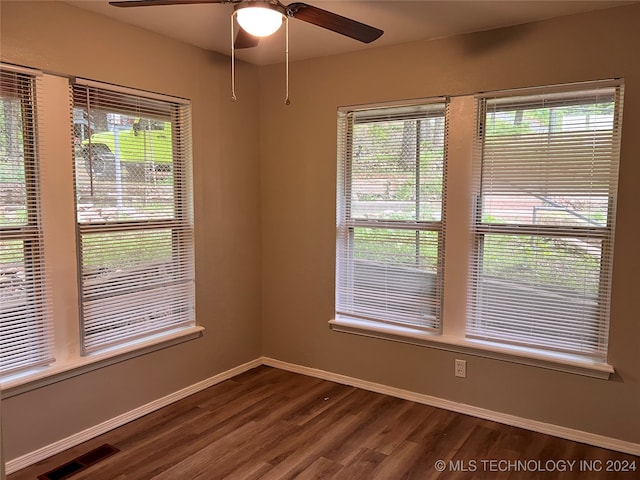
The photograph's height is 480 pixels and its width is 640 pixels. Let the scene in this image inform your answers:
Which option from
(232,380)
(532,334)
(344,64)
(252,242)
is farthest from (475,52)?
(232,380)

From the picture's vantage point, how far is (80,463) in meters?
2.59

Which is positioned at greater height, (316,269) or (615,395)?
(316,269)

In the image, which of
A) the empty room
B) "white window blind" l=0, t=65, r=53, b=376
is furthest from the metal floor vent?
"white window blind" l=0, t=65, r=53, b=376

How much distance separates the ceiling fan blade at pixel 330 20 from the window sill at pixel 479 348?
6.53 ft

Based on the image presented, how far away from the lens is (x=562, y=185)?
9.40ft

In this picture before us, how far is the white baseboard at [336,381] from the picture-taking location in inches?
106

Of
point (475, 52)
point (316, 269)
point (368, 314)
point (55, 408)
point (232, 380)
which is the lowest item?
point (232, 380)

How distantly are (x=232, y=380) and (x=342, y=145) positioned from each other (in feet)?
6.49

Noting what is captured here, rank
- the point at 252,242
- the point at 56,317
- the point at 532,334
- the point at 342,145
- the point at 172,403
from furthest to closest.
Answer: the point at 252,242, the point at 342,145, the point at 172,403, the point at 532,334, the point at 56,317

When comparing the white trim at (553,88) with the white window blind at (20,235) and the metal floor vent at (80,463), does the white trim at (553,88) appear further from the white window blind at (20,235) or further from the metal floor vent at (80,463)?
the metal floor vent at (80,463)

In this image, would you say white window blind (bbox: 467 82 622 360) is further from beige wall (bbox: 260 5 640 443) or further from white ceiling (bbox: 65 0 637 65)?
white ceiling (bbox: 65 0 637 65)

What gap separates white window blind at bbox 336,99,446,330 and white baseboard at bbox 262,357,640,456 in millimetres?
495

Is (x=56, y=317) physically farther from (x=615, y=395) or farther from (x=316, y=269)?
(x=615, y=395)

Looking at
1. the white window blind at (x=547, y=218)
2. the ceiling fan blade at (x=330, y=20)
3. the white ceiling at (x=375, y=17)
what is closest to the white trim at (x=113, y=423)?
the white window blind at (x=547, y=218)
